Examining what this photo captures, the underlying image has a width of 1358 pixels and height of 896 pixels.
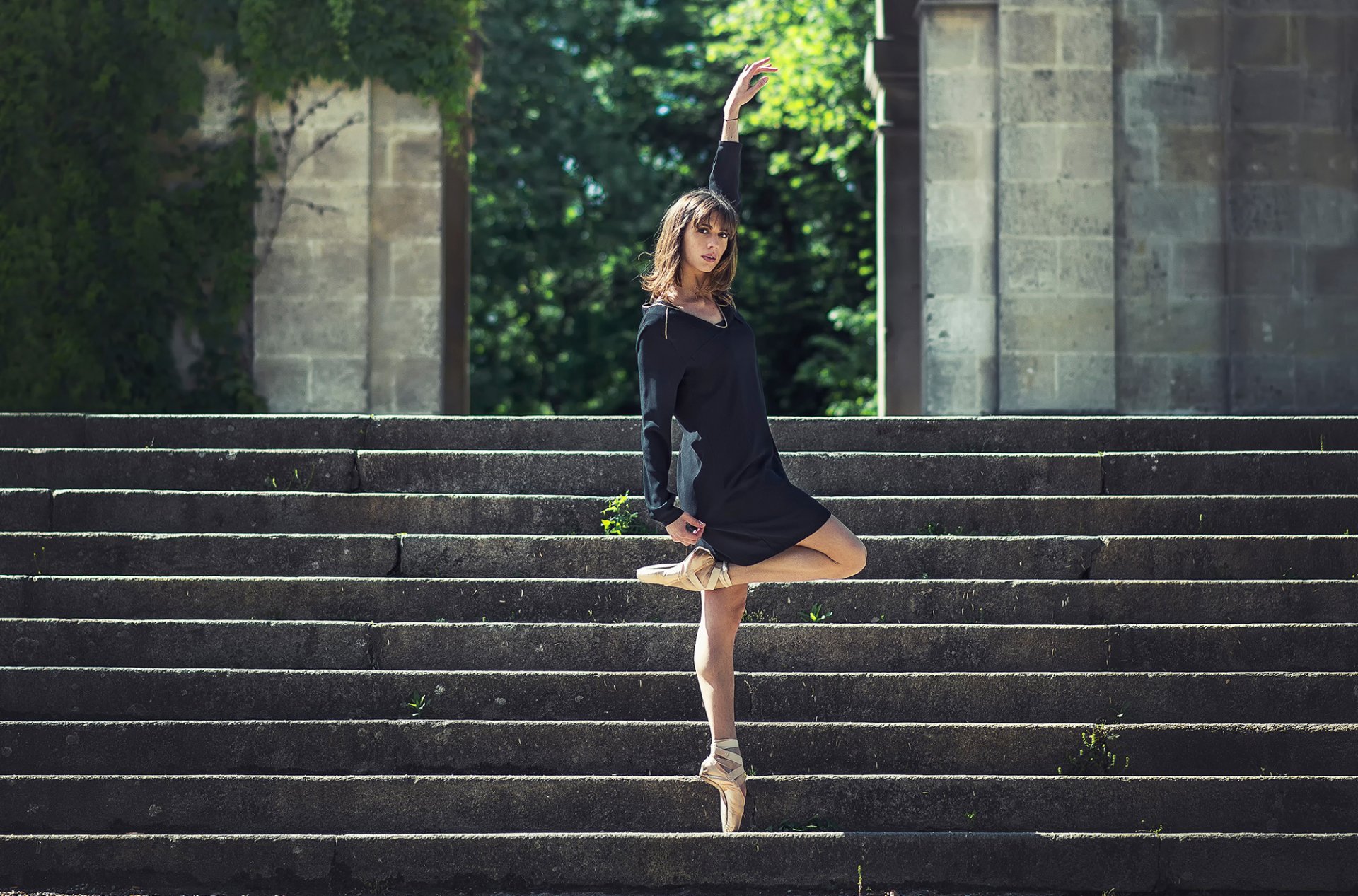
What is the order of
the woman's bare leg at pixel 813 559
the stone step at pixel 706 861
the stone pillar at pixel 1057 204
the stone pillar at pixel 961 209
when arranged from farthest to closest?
the stone pillar at pixel 961 209
the stone pillar at pixel 1057 204
the stone step at pixel 706 861
the woman's bare leg at pixel 813 559

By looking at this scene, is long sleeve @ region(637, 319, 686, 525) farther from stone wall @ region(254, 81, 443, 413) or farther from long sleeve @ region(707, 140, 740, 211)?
stone wall @ region(254, 81, 443, 413)

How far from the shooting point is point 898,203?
47.9 feet

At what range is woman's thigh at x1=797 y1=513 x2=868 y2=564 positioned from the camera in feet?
15.4

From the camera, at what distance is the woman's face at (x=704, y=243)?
15.4 feet

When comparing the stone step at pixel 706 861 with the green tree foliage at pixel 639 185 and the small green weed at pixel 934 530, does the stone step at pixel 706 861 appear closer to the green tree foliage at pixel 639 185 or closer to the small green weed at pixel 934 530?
the small green weed at pixel 934 530

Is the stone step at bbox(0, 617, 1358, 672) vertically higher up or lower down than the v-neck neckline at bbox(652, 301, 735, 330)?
lower down

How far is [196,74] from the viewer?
12.2 m

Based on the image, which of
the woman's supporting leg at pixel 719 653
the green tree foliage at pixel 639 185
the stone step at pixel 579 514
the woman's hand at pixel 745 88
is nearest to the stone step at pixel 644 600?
the stone step at pixel 579 514

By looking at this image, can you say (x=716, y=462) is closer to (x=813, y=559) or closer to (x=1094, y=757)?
(x=813, y=559)

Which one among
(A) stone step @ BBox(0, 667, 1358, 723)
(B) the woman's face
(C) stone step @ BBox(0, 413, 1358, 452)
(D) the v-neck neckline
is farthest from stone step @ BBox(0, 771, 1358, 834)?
(C) stone step @ BBox(0, 413, 1358, 452)

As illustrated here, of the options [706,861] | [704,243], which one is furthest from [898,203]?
[704,243]

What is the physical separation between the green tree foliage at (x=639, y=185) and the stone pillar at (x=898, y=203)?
5770 mm

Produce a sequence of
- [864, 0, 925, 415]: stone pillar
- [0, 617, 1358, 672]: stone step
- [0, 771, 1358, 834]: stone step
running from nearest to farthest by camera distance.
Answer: [0, 771, 1358, 834]: stone step < [0, 617, 1358, 672]: stone step < [864, 0, 925, 415]: stone pillar

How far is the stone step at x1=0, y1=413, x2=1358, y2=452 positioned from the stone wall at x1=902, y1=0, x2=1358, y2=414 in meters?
3.98
